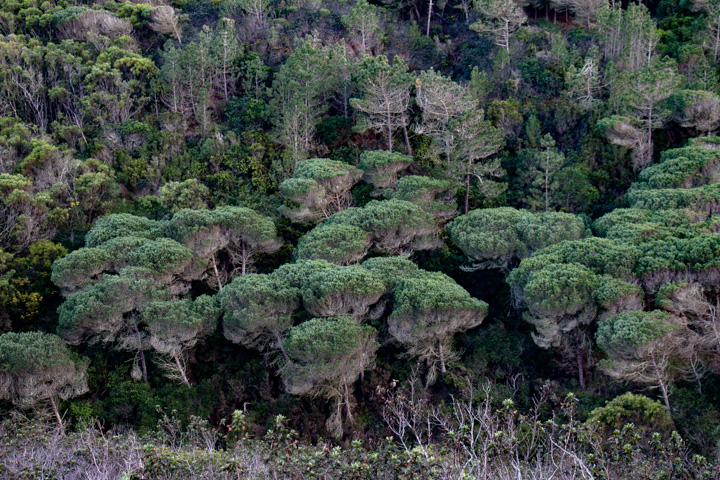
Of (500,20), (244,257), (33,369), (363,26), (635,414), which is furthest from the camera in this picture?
(363,26)

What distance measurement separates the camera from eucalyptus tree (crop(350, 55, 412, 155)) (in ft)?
113

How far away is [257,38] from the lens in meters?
44.3

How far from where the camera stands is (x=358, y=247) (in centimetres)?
2784

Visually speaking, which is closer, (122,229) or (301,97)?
(122,229)

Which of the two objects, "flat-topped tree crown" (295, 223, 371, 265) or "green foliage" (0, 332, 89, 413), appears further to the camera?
"flat-topped tree crown" (295, 223, 371, 265)

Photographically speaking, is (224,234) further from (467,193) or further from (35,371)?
(467,193)

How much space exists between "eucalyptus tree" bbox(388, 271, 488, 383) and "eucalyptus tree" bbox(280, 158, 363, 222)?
22.5ft

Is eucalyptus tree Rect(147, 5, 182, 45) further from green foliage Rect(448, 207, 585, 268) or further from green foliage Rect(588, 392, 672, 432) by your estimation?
green foliage Rect(588, 392, 672, 432)

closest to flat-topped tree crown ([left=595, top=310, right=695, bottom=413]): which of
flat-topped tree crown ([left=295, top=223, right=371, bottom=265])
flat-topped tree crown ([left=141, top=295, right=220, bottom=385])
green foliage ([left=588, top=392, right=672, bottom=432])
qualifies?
green foliage ([left=588, top=392, right=672, bottom=432])

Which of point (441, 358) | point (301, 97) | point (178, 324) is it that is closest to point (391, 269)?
point (441, 358)

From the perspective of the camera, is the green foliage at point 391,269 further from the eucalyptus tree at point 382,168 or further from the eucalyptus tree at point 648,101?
the eucalyptus tree at point 648,101

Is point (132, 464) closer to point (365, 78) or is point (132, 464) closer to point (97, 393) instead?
point (97, 393)

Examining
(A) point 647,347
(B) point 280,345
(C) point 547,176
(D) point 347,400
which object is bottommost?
(D) point 347,400

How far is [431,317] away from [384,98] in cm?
1380
